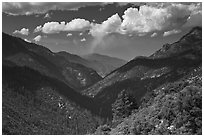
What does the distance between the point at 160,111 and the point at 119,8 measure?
16578 mm

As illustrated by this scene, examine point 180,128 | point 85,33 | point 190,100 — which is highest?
point 85,33

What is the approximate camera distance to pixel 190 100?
4584 cm

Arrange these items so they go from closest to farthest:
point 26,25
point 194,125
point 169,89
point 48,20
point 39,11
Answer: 1. point 194,125
2. point 39,11
3. point 48,20
4. point 26,25
5. point 169,89

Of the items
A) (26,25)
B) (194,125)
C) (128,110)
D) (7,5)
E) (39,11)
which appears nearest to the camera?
(194,125)

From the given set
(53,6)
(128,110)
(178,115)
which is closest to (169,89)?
(128,110)

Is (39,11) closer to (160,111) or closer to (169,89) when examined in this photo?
(160,111)

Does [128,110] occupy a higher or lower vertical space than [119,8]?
lower

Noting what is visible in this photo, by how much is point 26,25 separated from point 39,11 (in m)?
6.79

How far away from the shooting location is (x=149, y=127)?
41.2 m

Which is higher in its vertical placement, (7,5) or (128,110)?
(7,5)

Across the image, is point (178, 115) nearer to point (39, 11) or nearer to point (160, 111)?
point (160, 111)

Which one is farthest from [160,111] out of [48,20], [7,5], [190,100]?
[7,5]

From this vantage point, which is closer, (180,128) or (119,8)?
(180,128)

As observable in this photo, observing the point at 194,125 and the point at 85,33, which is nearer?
the point at 194,125
